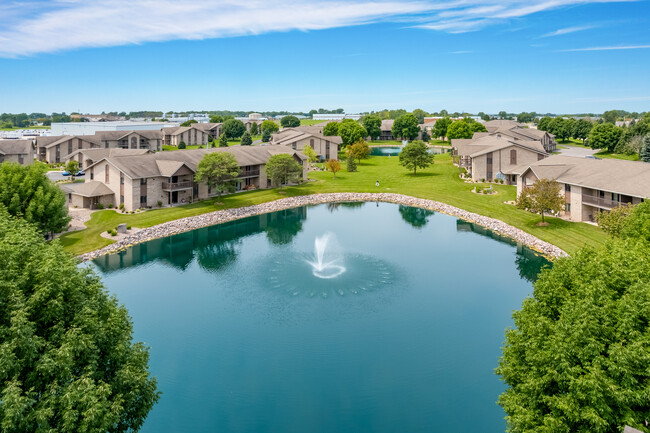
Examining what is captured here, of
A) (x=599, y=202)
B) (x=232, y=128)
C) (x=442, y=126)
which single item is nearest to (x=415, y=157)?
(x=599, y=202)

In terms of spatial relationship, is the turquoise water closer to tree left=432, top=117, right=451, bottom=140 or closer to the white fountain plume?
the white fountain plume

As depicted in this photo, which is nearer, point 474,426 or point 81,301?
point 81,301

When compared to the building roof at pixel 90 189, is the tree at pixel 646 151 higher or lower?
higher

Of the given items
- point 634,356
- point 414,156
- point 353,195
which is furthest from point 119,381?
point 414,156

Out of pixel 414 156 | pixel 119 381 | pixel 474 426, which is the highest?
pixel 414 156

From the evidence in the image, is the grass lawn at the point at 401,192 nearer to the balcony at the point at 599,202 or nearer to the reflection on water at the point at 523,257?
the balcony at the point at 599,202

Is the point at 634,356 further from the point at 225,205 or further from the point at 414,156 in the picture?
the point at 414,156

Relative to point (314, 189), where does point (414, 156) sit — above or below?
above

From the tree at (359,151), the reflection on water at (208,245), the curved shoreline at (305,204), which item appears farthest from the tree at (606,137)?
the reflection on water at (208,245)

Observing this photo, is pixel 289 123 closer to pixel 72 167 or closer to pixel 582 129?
pixel 582 129
